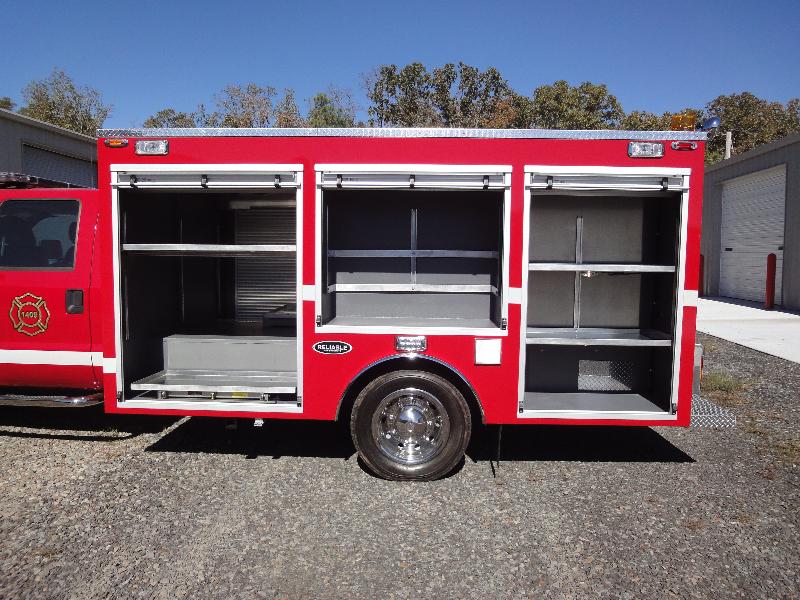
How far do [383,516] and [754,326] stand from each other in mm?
11320

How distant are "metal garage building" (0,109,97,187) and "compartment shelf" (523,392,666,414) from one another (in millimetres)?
11567

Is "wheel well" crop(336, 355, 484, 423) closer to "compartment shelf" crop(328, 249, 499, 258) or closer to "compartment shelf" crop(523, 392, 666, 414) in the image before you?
"compartment shelf" crop(523, 392, 666, 414)

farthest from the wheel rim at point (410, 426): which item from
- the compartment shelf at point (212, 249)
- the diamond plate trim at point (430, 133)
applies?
the diamond plate trim at point (430, 133)

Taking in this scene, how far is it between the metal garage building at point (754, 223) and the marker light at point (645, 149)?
1285 cm

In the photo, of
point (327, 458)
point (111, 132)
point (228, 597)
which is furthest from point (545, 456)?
point (111, 132)

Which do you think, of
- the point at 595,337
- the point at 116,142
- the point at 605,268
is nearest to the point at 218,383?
the point at 116,142

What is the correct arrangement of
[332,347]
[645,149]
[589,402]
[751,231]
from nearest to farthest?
[645,149] < [332,347] < [589,402] < [751,231]

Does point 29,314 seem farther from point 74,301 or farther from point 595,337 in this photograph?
point 595,337

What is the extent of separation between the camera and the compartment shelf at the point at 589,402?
14.4 ft

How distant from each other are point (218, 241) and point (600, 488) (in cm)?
426

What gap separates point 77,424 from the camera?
5.67 meters

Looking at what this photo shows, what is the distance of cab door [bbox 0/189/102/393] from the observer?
16.0 ft

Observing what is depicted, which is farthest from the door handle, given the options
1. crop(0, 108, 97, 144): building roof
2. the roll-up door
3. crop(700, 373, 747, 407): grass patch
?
crop(0, 108, 97, 144): building roof

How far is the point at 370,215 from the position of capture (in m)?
5.01
